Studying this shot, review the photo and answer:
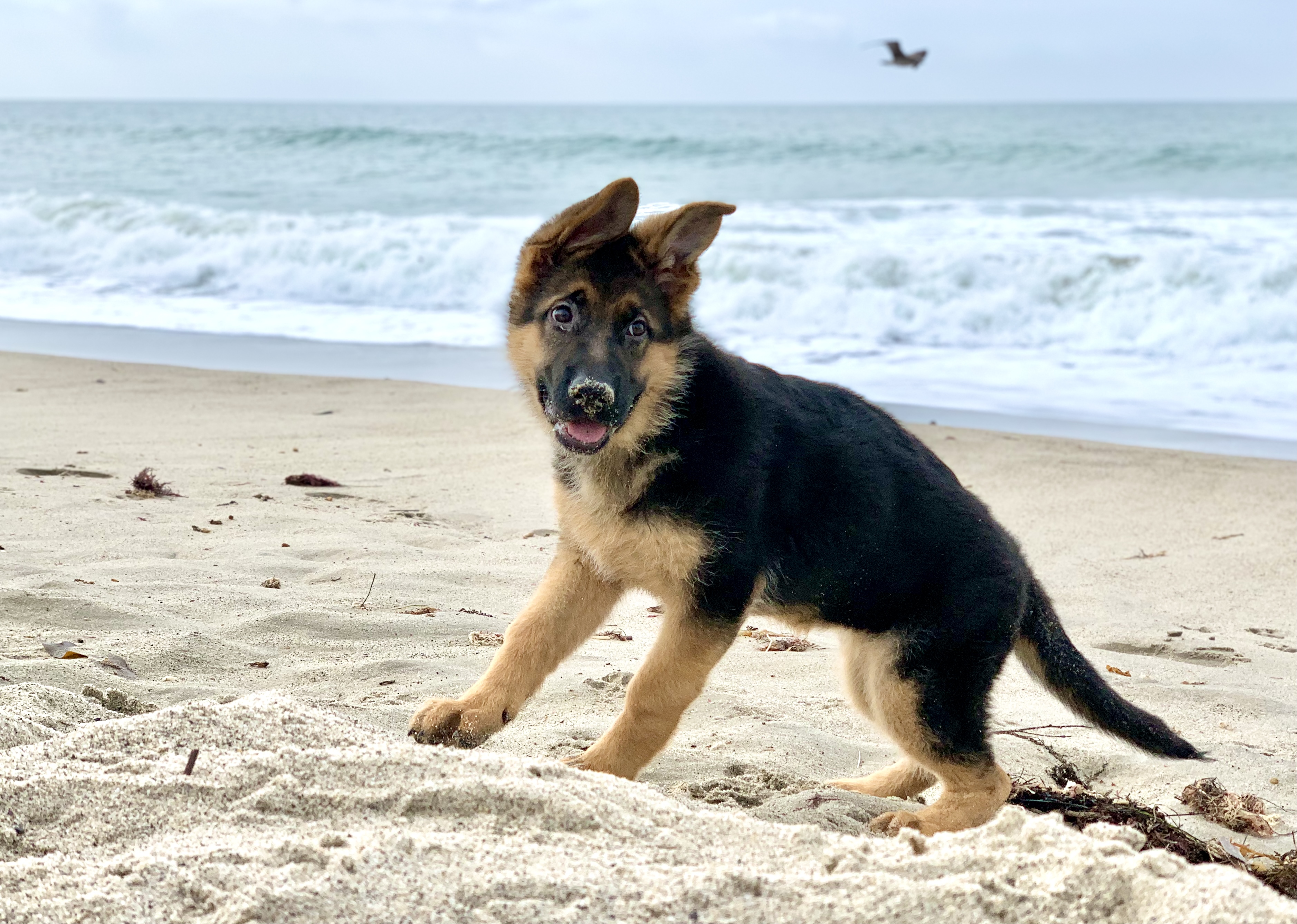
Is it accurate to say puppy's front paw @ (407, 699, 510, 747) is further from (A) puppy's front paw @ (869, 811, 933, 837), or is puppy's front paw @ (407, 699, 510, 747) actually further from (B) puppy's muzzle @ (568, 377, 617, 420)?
(A) puppy's front paw @ (869, 811, 933, 837)

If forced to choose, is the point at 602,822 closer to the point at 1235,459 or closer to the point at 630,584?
the point at 630,584

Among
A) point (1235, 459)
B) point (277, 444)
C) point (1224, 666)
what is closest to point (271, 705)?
point (1224, 666)

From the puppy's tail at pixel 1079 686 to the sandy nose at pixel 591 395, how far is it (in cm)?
154

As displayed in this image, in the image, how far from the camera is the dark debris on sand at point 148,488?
6.41 meters

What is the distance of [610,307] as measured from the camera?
3572 millimetres

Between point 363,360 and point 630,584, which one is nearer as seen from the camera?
point 630,584

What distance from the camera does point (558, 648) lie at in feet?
12.4

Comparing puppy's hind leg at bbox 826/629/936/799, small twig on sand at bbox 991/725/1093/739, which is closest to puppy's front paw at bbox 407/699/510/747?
puppy's hind leg at bbox 826/629/936/799

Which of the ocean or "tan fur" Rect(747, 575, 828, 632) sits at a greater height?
the ocean

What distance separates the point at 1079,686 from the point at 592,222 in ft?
6.70

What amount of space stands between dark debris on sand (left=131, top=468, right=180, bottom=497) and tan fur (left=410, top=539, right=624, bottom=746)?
3364 millimetres

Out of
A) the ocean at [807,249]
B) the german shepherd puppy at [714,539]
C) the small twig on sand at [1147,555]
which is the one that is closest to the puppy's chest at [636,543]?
the german shepherd puppy at [714,539]

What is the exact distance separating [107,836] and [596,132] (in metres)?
44.1

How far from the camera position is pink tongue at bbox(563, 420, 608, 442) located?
3.44m
